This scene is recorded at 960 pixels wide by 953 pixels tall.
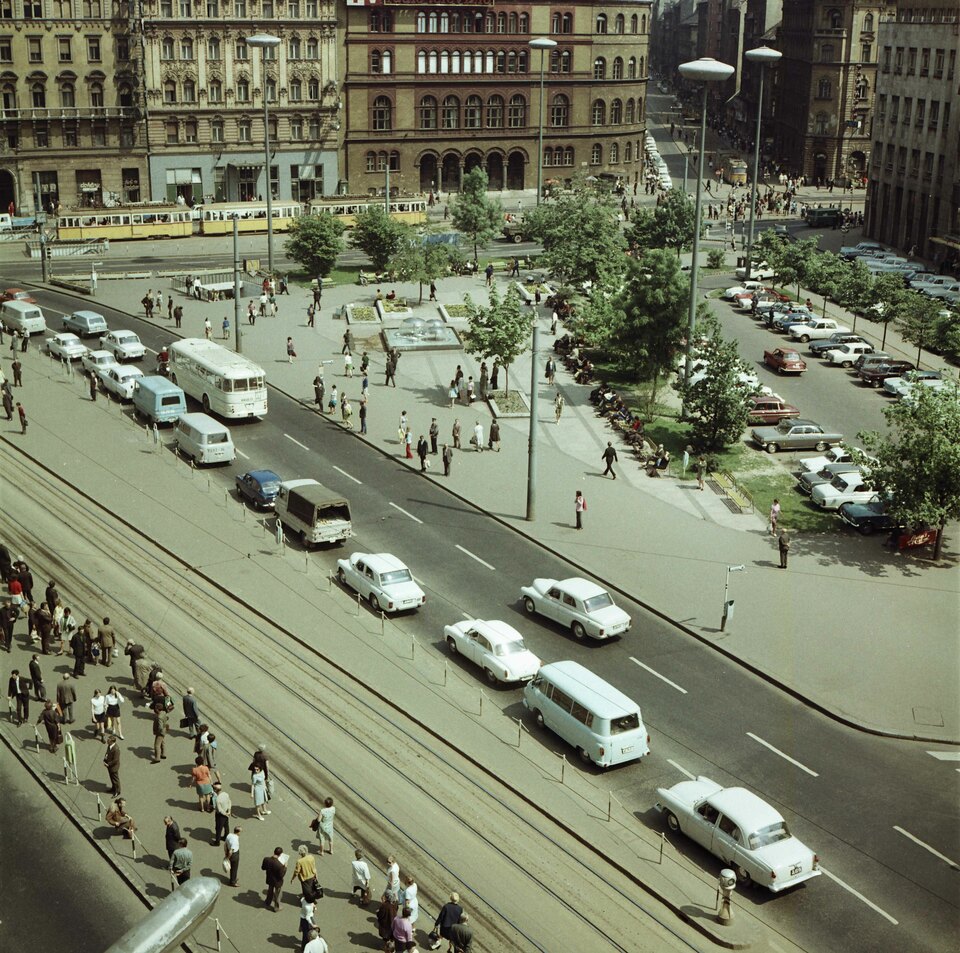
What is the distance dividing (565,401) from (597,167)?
7259cm

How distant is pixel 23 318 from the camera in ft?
222

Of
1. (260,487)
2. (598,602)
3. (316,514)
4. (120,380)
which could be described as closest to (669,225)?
(120,380)

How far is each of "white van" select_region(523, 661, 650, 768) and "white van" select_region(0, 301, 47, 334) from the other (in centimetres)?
4460

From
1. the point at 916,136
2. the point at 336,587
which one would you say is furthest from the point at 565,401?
the point at 916,136

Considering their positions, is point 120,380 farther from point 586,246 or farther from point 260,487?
point 586,246

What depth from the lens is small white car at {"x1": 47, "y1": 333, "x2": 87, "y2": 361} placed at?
207 ft

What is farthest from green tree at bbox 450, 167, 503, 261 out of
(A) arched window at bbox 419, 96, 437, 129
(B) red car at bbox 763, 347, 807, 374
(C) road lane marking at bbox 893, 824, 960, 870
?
(C) road lane marking at bbox 893, 824, 960, 870

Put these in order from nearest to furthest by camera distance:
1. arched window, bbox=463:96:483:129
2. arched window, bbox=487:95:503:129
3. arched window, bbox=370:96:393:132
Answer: arched window, bbox=370:96:393:132 < arched window, bbox=463:96:483:129 < arched window, bbox=487:95:503:129

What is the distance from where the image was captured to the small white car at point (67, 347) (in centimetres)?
6319

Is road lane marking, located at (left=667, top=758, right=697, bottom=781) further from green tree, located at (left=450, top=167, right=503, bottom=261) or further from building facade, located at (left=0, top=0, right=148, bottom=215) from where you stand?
building facade, located at (left=0, top=0, right=148, bottom=215)

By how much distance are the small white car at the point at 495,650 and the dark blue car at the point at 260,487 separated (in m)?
12.2

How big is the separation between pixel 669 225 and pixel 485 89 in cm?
3866

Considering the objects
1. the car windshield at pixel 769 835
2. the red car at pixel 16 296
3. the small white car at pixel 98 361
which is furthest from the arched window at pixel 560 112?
the car windshield at pixel 769 835

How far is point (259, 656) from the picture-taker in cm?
3419
